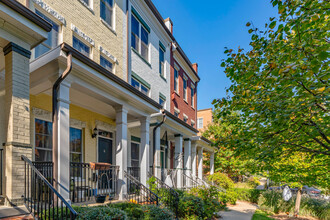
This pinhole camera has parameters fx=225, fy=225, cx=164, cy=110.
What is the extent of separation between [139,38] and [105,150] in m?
5.96

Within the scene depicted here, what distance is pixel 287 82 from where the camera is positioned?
4531 millimetres

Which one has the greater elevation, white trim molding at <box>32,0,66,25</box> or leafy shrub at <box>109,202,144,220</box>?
white trim molding at <box>32,0,66,25</box>

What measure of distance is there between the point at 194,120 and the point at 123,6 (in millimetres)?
12683

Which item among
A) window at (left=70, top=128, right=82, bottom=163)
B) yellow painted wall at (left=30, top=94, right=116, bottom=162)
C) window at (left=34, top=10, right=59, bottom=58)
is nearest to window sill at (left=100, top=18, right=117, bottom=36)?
window at (left=34, top=10, right=59, bottom=58)

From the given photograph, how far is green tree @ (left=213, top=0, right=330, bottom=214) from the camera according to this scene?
167 inches

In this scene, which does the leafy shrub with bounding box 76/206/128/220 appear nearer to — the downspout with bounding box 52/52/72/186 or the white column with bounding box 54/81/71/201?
the white column with bounding box 54/81/71/201

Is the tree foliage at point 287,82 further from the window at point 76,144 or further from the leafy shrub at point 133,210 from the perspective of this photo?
the window at point 76,144

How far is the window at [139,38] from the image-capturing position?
11.4m

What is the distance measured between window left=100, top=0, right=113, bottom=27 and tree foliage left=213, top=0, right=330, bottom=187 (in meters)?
5.79

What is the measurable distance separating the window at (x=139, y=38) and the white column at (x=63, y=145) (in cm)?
673

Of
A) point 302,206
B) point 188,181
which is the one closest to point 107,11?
point 188,181

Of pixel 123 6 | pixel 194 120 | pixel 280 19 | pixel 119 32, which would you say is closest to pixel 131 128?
pixel 119 32

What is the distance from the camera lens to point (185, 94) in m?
18.7

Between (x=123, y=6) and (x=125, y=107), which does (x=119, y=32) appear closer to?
(x=123, y=6)
